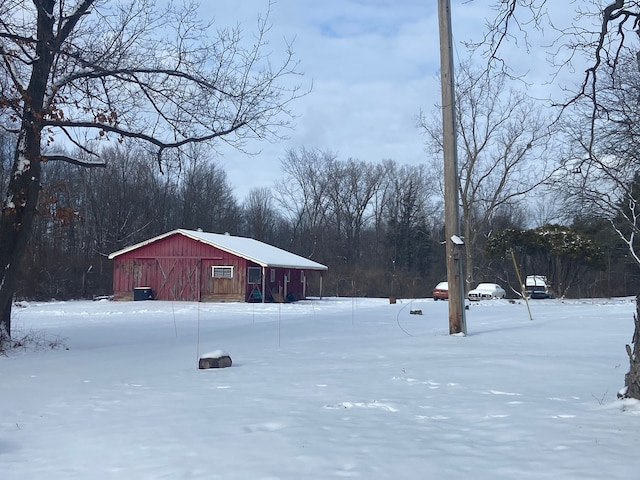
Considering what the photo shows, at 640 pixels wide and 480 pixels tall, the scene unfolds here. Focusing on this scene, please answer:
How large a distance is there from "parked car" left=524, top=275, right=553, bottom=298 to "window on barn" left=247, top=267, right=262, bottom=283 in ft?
49.0

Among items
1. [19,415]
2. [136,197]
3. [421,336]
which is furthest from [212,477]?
[136,197]

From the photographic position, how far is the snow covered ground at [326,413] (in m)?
4.96

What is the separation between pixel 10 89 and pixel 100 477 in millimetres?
9781

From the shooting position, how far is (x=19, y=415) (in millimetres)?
7027

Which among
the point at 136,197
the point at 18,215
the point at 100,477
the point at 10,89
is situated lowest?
the point at 100,477

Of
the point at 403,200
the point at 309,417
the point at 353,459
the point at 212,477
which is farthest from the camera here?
the point at 403,200

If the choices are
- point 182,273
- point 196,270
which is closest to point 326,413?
point 196,270

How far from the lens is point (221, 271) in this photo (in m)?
38.8

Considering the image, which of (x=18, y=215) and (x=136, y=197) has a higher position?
(x=136, y=197)

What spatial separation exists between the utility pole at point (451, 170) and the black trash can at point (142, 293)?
91.4ft

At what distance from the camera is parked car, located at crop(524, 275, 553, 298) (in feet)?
123

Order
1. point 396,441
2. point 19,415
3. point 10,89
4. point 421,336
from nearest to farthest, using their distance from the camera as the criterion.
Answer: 1. point 396,441
2. point 19,415
3. point 10,89
4. point 421,336

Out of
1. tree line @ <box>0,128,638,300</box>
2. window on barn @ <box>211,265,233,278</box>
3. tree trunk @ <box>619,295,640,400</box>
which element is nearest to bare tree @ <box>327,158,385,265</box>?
tree line @ <box>0,128,638,300</box>

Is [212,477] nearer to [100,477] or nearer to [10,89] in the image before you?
[100,477]
